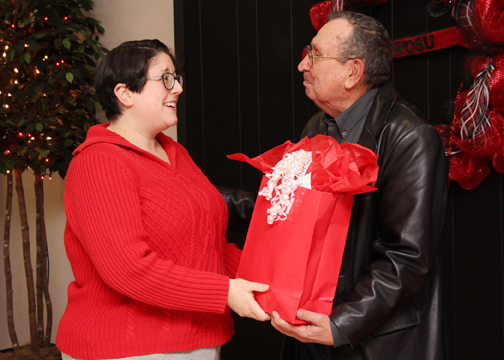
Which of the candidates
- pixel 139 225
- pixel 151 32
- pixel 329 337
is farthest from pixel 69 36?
pixel 329 337

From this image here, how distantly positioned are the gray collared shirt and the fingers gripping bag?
0.28 metres

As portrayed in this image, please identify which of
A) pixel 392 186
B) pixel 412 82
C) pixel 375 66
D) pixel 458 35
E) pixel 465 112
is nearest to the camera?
pixel 392 186

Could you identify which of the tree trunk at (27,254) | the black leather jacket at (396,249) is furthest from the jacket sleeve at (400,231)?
the tree trunk at (27,254)

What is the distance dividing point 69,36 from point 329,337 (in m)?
2.42

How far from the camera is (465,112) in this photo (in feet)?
5.90

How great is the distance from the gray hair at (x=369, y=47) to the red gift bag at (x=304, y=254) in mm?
451

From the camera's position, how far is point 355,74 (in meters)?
1.48

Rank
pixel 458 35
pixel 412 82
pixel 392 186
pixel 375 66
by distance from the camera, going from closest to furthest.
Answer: pixel 392 186, pixel 375 66, pixel 458 35, pixel 412 82

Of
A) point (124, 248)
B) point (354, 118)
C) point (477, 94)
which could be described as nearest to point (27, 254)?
point (124, 248)

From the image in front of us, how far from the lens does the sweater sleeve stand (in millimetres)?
1219

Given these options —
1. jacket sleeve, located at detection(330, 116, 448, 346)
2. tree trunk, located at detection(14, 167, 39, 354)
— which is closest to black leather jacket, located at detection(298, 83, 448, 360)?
jacket sleeve, located at detection(330, 116, 448, 346)

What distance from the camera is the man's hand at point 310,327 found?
1.20 m

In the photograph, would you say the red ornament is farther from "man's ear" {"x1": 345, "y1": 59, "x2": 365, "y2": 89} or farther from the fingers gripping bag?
the fingers gripping bag

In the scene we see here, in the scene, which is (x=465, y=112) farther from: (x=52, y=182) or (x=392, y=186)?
(x=52, y=182)
